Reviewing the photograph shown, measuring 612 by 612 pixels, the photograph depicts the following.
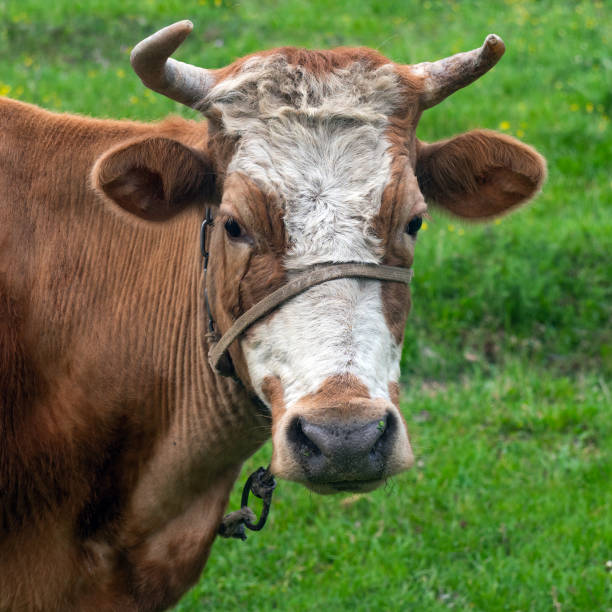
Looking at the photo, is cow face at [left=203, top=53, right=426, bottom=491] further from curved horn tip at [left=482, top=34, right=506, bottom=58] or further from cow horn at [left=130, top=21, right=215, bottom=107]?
curved horn tip at [left=482, top=34, right=506, bottom=58]

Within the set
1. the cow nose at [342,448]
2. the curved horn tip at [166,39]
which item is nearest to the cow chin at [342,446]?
the cow nose at [342,448]

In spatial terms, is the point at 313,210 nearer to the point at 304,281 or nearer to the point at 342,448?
the point at 304,281

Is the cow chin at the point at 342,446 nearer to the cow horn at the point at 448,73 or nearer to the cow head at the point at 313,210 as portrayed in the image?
the cow head at the point at 313,210

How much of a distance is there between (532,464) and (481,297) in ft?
5.37

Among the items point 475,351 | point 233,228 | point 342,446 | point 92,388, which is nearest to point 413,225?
point 233,228

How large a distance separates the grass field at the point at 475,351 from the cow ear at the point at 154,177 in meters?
1.31

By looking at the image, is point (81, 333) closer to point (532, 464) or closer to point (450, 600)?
point (450, 600)

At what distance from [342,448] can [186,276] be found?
1.40 m

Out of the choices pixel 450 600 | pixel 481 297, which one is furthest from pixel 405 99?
pixel 481 297

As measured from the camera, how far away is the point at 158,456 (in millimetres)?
4246

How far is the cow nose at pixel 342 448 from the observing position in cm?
310

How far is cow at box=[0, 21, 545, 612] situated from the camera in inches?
136

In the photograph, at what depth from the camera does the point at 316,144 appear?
3529 mm

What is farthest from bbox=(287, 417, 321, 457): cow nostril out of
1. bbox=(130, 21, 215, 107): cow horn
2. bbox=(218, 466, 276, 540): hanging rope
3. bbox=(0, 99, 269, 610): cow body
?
bbox=(130, 21, 215, 107): cow horn
